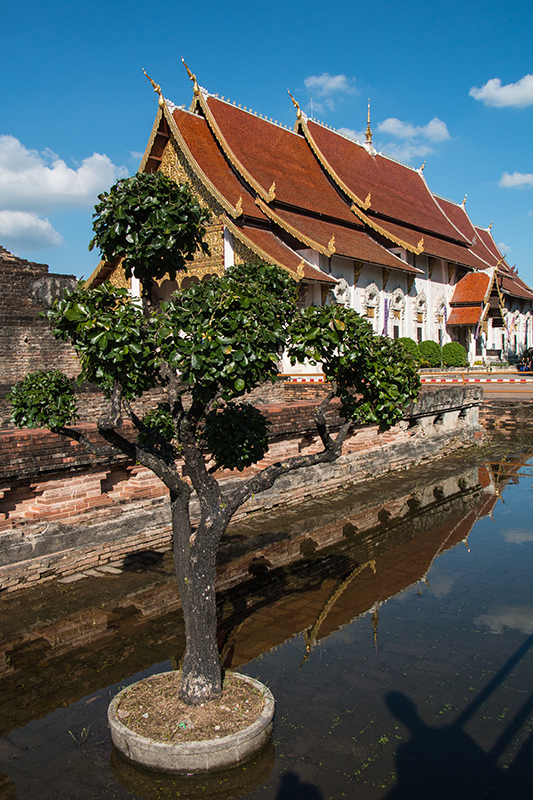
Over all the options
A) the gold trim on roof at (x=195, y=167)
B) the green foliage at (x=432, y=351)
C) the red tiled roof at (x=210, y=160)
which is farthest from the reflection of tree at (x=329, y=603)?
the green foliage at (x=432, y=351)

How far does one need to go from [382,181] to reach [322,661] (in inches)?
1101

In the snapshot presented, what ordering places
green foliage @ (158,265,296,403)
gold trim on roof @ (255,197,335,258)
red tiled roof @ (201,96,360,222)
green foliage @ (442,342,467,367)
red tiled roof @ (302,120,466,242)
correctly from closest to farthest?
green foliage @ (158,265,296,403) → gold trim on roof @ (255,197,335,258) → red tiled roof @ (201,96,360,222) → red tiled roof @ (302,120,466,242) → green foliage @ (442,342,467,367)

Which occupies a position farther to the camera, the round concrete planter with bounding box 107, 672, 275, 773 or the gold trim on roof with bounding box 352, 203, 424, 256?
the gold trim on roof with bounding box 352, 203, 424, 256

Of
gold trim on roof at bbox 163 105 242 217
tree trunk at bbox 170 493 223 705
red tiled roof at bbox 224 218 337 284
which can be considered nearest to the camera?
tree trunk at bbox 170 493 223 705

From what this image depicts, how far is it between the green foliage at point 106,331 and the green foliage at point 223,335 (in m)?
0.15

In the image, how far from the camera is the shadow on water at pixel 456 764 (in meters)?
3.60

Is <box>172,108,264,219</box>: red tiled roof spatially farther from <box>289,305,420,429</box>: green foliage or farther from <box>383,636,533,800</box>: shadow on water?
<box>383,636,533,800</box>: shadow on water

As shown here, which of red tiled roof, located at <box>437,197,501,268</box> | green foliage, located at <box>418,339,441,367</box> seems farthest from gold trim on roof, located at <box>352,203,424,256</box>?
red tiled roof, located at <box>437,197,501,268</box>

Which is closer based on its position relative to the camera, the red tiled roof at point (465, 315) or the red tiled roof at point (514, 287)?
the red tiled roof at point (465, 315)

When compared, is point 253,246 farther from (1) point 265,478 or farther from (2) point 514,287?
(2) point 514,287

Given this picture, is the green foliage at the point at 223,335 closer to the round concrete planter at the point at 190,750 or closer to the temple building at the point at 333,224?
the round concrete planter at the point at 190,750

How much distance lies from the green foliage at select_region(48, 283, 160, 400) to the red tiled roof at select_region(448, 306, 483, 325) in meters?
28.6

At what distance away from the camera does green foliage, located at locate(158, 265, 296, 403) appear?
3697mm

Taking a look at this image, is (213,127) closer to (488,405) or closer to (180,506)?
(488,405)
